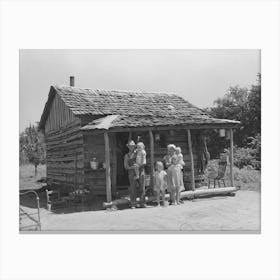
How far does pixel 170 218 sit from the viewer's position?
343 inches

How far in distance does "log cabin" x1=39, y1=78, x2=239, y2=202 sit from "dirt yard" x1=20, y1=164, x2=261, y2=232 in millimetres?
1570

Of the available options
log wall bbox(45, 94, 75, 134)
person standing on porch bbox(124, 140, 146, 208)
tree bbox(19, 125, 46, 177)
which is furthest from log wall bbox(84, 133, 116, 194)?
person standing on porch bbox(124, 140, 146, 208)

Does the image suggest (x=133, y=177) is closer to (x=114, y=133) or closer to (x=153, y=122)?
(x=153, y=122)

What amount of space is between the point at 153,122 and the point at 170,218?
9.33 feet

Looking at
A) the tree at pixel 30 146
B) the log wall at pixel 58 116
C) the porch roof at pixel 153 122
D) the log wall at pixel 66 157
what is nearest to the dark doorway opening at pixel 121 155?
the porch roof at pixel 153 122

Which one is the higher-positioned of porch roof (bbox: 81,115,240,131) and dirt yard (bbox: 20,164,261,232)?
porch roof (bbox: 81,115,240,131)

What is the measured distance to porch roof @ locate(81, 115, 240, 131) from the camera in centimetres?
1006

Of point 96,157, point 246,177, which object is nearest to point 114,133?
point 96,157

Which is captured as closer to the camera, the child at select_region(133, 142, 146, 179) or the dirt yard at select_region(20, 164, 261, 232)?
the dirt yard at select_region(20, 164, 261, 232)

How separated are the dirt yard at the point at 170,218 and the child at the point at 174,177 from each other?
0.37 metres

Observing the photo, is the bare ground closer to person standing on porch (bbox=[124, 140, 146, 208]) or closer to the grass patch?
the grass patch
